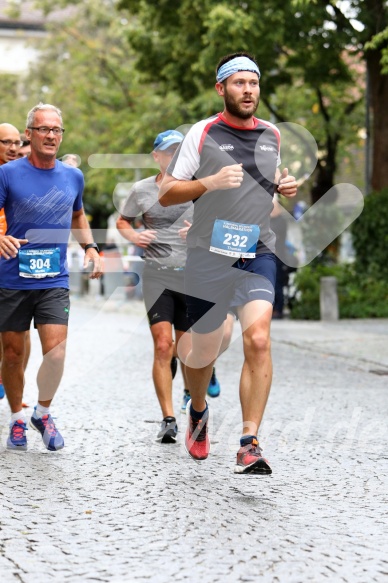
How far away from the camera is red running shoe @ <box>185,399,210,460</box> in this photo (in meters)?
6.15

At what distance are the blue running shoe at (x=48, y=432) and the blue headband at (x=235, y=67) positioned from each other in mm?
2303

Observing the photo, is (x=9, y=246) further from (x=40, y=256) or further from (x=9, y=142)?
(x=9, y=142)

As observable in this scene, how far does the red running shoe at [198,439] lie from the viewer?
6148mm

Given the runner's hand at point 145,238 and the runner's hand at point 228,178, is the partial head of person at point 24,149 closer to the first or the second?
the runner's hand at point 145,238

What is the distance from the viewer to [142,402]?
29.4 feet

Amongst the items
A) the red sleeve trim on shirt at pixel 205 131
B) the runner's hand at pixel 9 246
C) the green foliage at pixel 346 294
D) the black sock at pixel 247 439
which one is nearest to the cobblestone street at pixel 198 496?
the black sock at pixel 247 439

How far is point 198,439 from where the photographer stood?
20.2 ft

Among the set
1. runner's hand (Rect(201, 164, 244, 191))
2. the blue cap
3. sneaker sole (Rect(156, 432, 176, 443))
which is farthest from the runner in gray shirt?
runner's hand (Rect(201, 164, 244, 191))

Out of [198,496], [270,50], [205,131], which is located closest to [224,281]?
[205,131]

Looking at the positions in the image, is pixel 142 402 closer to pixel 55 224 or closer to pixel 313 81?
pixel 55 224

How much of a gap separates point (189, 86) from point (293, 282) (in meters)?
4.61

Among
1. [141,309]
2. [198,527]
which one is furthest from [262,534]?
[141,309]

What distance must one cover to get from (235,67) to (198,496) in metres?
2.13

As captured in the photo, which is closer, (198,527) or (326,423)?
(198,527)
